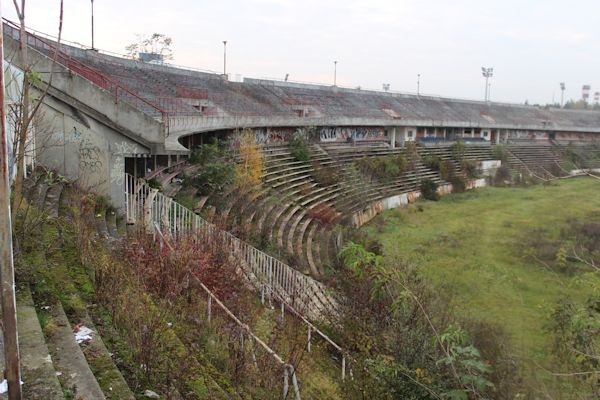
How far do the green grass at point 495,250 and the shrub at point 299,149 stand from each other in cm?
529

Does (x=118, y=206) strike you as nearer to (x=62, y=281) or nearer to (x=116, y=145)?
(x=116, y=145)

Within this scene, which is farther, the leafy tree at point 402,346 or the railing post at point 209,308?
the railing post at point 209,308

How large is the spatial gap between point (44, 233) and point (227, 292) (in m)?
3.04

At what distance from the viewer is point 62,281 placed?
248 inches

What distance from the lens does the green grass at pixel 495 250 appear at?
13117mm

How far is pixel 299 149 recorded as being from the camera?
88.3 ft

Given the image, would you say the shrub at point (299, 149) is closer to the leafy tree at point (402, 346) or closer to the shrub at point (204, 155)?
the shrub at point (204, 155)

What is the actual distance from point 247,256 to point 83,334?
6096 mm

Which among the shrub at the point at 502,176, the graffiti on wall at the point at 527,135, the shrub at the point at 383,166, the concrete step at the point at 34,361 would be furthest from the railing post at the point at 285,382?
the graffiti on wall at the point at 527,135

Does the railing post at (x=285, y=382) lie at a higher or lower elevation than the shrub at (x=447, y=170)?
lower

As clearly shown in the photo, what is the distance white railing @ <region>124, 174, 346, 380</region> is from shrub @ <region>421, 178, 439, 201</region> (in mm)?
21670

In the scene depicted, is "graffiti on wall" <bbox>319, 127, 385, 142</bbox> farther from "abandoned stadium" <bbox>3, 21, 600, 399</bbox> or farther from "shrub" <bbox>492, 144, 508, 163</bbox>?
"shrub" <bbox>492, 144, 508, 163</bbox>

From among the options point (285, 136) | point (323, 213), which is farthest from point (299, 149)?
point (323, 213)

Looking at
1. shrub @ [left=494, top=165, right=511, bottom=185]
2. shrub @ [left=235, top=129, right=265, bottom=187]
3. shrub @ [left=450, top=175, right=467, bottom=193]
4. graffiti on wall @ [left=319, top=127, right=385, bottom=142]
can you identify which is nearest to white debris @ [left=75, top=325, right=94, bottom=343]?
shrub @ [left=235, top=129, right=265, bottom=187]
